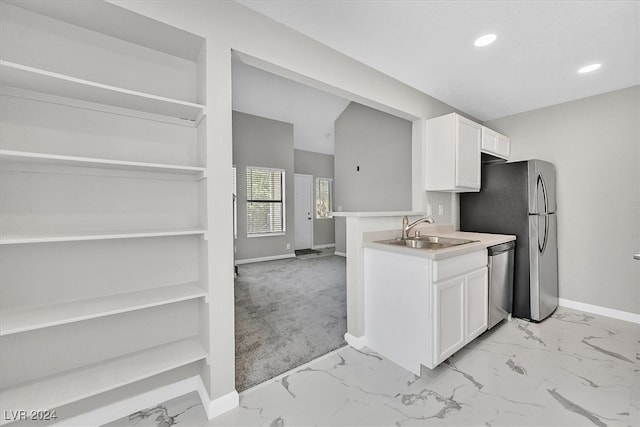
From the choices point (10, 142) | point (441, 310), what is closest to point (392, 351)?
point (441, 310)

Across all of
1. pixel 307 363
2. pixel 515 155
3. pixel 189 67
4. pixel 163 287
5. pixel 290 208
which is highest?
pixel 189 67

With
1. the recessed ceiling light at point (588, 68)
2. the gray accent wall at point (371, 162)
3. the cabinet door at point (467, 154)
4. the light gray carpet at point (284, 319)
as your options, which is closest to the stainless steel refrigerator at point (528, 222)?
the cabinet door at point (467, 154)

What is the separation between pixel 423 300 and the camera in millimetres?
1855

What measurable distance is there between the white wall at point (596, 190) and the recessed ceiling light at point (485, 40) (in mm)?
1910

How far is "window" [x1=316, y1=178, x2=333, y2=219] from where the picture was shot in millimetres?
7551

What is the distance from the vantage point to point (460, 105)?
3.21m

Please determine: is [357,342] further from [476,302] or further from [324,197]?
[324,197]

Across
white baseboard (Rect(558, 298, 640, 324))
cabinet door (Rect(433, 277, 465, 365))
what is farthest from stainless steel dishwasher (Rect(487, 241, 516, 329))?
white baseboard (Rect(558, 298, 640, 324))

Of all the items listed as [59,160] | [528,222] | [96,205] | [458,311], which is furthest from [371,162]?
[59,160]

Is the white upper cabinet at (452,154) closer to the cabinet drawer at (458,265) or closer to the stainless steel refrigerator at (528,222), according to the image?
the stainless steel refrigerator at (528,222)

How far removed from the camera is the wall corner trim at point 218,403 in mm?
1529

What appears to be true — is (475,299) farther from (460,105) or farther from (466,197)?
(460,105)

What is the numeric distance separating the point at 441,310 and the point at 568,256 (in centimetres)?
245

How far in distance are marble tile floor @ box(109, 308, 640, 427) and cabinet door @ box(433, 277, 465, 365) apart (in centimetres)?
19
